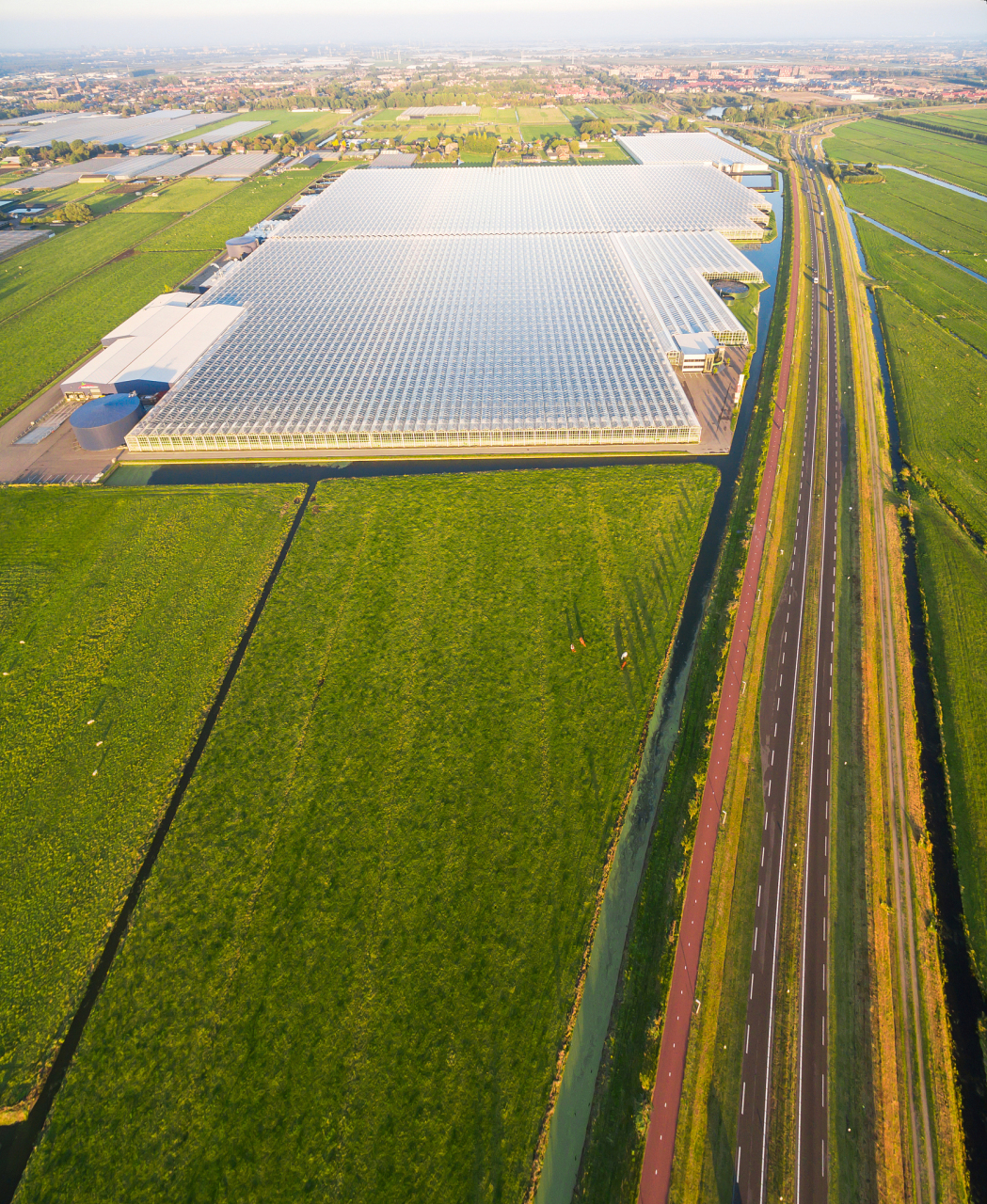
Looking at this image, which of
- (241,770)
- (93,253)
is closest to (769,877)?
(241,770)

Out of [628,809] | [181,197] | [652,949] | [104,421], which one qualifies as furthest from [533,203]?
[652,949]

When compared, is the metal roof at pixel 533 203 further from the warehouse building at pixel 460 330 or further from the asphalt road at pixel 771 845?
the asphalt road at pixel 771 845

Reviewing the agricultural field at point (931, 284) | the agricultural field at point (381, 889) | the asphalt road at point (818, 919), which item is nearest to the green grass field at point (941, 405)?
the agricultural field at point (931, 284)

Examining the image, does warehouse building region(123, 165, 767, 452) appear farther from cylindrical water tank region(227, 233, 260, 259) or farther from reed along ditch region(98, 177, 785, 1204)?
cylindrical water tank region(227, 233, 260, 259)

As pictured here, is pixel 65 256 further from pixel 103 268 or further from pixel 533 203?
pixel 533 203

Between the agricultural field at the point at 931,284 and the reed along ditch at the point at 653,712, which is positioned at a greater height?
the agricultural field at the point at 931,284

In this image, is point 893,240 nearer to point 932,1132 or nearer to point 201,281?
point 201,281
